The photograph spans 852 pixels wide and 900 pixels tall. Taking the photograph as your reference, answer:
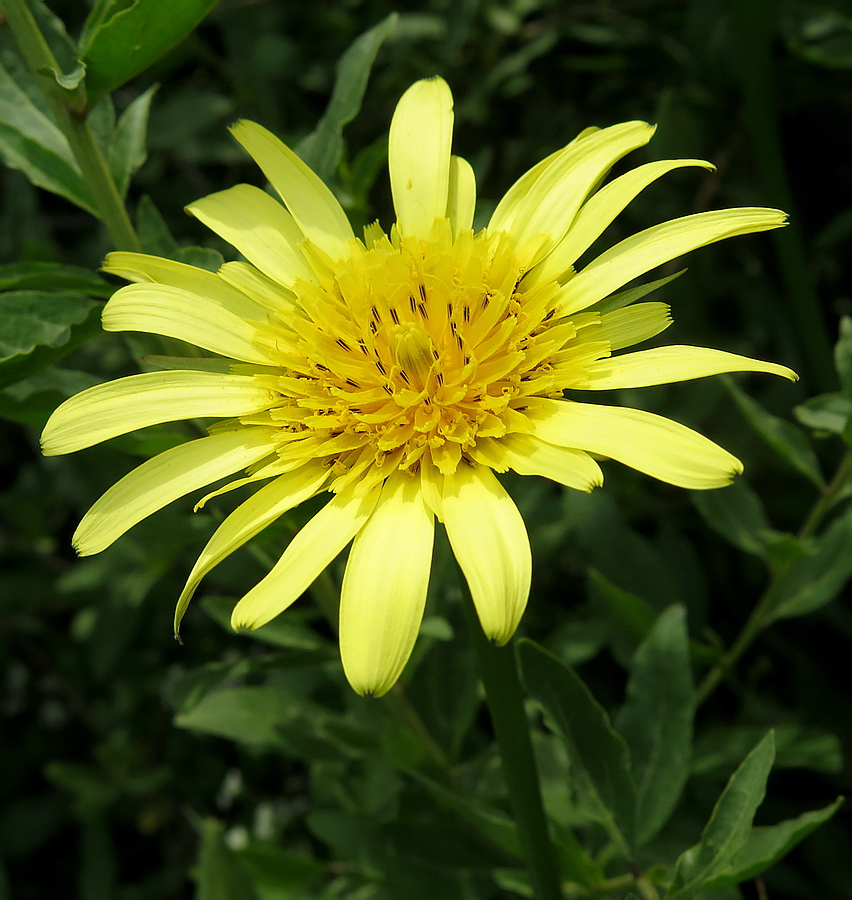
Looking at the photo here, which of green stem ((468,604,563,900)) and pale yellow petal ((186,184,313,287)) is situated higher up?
pale yellow petal ((186,184,313,287))

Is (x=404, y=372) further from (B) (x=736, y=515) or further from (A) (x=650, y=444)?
(B) (x=736, y=515)

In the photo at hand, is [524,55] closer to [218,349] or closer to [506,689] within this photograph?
[218,349]

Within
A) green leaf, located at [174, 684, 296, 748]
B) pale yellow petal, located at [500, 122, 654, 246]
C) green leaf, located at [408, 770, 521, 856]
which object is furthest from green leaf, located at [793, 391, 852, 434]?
green leaf, located at [174, 684, 296, 748]

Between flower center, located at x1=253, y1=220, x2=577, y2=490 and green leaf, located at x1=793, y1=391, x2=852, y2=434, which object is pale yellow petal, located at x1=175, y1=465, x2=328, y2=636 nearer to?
flower center, located at x1=253, y1=220, x2=577, y2=490

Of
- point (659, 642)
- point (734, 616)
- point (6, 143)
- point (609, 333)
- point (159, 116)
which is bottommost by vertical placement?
point (734, 616)

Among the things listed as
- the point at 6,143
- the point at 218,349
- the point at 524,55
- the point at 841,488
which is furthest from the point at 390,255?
the point at 524,55

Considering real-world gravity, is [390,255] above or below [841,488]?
above
